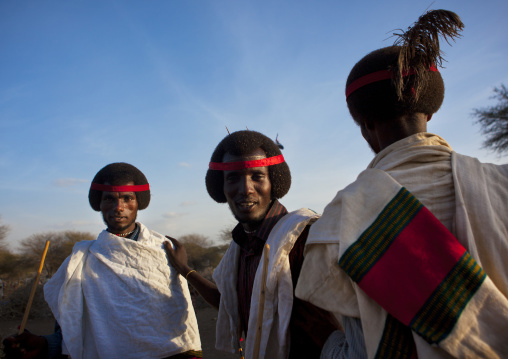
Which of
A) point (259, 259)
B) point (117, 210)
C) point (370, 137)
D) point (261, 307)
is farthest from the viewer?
point (117, 210)

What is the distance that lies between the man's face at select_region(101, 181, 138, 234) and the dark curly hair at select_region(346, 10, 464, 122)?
8.49ft

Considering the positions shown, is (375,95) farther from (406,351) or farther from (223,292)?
(223,292)

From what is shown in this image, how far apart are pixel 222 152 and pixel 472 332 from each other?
79.0 inches

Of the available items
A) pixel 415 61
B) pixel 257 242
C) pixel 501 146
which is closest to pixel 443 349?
pixel 415 61

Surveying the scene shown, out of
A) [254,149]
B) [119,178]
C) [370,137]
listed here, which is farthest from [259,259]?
[119,178]

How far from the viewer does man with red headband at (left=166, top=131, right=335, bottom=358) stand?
1841 millimetres

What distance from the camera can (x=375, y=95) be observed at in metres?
1.48

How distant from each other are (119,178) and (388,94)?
2749mm

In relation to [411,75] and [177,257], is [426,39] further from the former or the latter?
[177,257]

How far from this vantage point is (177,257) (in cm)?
336

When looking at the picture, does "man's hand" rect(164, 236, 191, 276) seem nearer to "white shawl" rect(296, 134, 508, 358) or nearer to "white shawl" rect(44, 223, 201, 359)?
"white shawl" rect(44, 223, 201, 359)

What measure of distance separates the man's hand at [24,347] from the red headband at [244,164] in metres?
2.08

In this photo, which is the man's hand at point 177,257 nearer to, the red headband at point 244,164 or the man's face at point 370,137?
the red headband at point 244,164

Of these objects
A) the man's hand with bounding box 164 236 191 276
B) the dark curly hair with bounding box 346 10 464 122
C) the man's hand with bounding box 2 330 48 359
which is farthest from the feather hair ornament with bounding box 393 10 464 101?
the man's hand with bounding box 2 330 48 359
